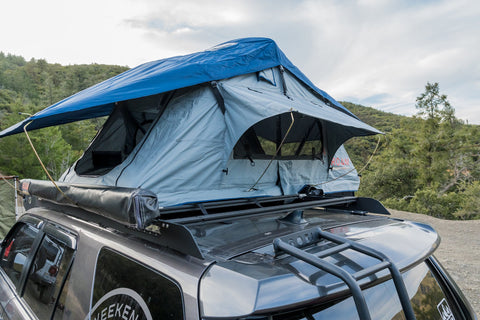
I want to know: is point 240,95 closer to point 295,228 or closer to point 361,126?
point 361,126

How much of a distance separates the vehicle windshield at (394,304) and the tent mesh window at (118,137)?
3311 millimetres

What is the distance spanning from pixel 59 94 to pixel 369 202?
65943mm

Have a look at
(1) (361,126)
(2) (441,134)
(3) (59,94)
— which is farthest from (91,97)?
(3) (59,94)

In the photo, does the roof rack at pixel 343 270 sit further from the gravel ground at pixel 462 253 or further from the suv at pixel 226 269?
Answer: the gravel ground at pixel 462 253

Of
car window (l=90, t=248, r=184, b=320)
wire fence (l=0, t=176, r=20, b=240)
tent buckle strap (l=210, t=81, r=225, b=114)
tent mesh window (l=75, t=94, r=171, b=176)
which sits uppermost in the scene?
tent buckle strap (l=210, t=81, r=225, b=114)

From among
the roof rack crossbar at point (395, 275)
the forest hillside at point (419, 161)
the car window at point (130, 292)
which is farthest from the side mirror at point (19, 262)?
the forest hillside at point (419, 161)

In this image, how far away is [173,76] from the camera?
307 centimetres

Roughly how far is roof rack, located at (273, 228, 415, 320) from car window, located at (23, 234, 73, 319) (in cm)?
131

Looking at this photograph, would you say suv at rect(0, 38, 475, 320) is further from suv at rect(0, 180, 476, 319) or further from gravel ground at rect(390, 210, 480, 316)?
gravel ground at rect(390, 210, 480, 316)

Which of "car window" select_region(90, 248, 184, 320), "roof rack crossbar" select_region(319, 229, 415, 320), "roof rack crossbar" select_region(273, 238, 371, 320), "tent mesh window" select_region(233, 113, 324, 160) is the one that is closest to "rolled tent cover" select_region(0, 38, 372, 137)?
"tent mesh window" select_region(233, 113, 324, 160)

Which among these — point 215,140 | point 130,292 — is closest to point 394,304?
point 130,292

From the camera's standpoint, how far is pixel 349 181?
5.03 meters

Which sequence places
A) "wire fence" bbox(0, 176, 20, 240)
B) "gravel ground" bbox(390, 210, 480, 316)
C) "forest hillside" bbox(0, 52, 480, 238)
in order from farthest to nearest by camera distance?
"forest hillside" bbox(0, 52, 480, 238)
"wire fence" bbox(0, 176, 20, 240)
"gravel ground" bbox(390, 210, 480, 316)

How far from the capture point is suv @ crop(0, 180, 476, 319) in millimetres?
1004
